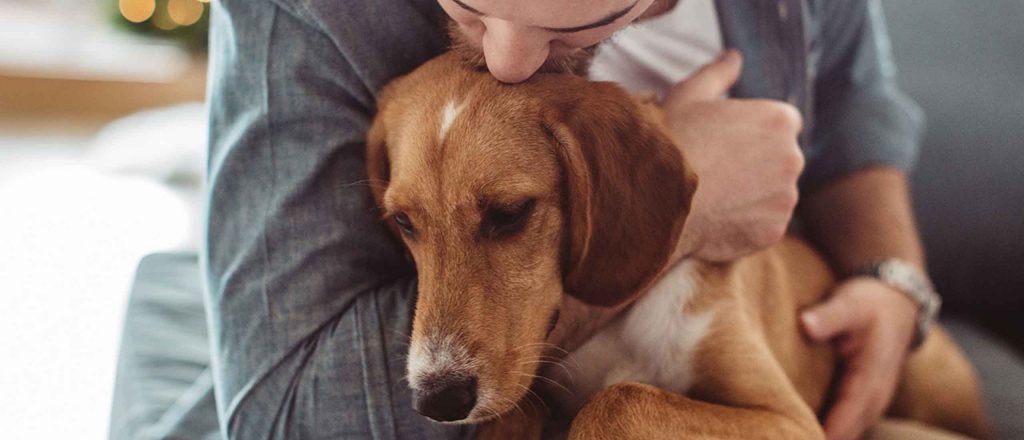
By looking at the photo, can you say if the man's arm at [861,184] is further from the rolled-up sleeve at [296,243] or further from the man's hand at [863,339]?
the rolled-up sleeve at [296,243]

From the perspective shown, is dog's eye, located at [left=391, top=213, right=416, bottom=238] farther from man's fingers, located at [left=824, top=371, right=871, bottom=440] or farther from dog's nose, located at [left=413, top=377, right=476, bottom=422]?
man's fingers, located at [left=824, top=371, right=871, bottom=440]

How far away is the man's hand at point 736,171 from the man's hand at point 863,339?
1.24ft

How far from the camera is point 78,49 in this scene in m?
6.02

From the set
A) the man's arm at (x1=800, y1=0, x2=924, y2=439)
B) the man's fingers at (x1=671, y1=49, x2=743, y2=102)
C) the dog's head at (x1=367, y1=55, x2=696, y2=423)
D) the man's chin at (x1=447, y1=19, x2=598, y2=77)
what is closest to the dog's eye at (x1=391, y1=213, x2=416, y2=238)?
the dog's head at (x1=367, y1=55, x2=696, y2=423)

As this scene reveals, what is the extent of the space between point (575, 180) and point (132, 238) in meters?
1.76

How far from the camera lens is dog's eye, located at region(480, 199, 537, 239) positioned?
46.4 inches

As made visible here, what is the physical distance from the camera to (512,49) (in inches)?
40.6

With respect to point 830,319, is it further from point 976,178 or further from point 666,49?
point 976,178

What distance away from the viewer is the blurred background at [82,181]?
1.79 meters

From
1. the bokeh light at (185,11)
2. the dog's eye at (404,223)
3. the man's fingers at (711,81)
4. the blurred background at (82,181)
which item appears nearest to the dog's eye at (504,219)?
the dog's eye at (404,223)

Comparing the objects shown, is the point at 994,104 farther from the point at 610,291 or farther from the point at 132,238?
the point at 132,238

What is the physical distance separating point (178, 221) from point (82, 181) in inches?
35.1

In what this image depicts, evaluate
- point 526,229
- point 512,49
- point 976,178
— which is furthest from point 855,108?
point 512,49

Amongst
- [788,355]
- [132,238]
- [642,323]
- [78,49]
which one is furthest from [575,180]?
[78,49]
